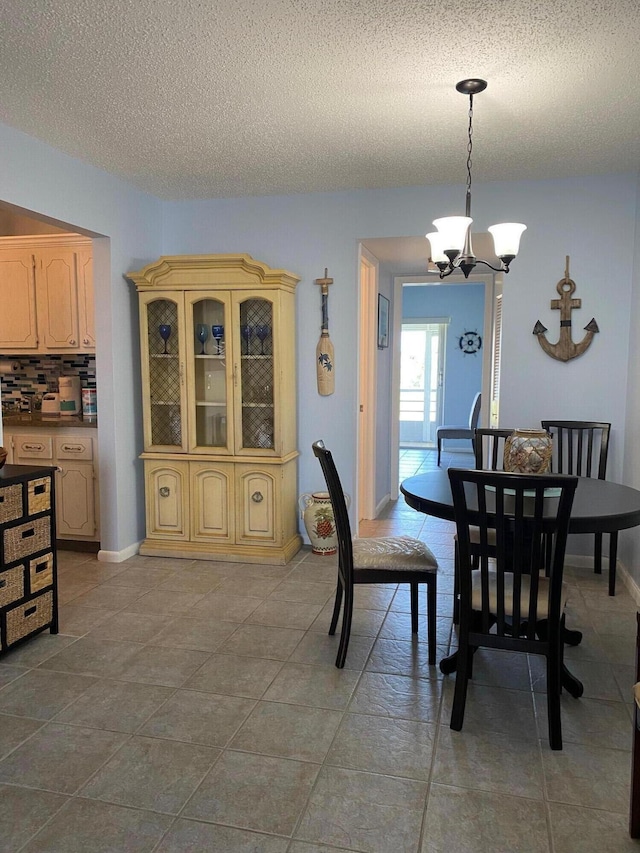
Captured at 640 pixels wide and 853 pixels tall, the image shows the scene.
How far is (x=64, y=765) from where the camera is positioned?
211cm

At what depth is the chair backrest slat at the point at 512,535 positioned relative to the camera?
83.4 inches

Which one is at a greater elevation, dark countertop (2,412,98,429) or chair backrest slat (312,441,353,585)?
dark countertop (2,412,98,429)

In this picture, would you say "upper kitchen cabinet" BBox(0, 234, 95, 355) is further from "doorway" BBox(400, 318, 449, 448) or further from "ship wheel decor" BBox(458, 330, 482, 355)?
"ship wheel decor" BBox(458, 330, 482, 355)

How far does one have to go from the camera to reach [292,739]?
88.8 inches

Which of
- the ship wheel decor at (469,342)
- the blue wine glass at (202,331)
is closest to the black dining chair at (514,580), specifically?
the blue wine glass at (202,331)

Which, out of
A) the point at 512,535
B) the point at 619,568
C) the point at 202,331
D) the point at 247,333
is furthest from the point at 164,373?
the point at 619,568

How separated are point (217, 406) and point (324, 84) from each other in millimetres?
2231

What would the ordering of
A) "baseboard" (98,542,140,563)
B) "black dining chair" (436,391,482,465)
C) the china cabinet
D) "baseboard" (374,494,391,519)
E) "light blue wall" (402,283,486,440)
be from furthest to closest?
"light blue wall" (402,283,486,440)
"black dining chair" (436,391,482,465)
"baseboard" (374,494,391,519)
"baseboard" (98,542,140,563)
the china cabinet

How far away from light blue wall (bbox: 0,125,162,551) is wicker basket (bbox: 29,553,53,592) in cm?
114

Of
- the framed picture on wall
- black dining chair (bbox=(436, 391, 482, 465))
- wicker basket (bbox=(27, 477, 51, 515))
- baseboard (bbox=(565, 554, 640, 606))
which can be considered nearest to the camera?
wicker basket (bbox=(27, 477, 51, 515))

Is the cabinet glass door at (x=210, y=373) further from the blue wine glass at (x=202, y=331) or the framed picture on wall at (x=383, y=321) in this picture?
the framed picture on wall at (x=383, y=321)

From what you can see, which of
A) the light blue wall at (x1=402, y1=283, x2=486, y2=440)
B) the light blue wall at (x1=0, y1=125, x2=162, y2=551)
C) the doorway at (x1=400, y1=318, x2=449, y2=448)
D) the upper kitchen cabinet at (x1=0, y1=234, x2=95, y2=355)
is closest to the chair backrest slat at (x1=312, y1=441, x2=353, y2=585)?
the light blue wall at (x1=0, y1=125, x2=162, y2=551)

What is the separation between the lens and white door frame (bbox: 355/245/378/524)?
505cm

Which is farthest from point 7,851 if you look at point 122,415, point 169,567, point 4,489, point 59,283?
point 59,283
